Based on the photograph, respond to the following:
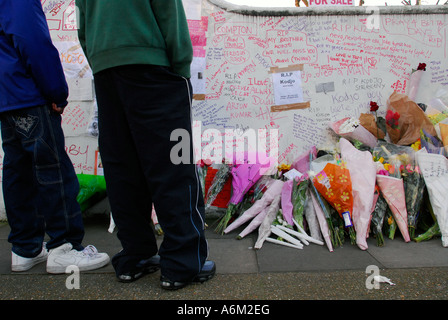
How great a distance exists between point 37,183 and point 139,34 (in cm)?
118

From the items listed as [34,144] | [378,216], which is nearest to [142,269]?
[34,144]

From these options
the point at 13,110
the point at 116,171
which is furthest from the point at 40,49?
the point at 116,171

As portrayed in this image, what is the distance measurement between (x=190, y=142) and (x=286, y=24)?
246 cm

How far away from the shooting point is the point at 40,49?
6.31 feet

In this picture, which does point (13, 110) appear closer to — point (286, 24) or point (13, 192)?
point (13, 192)

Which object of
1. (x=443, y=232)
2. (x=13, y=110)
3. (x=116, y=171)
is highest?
(x=13, y=110)

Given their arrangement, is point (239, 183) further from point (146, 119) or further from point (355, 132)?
point (146, 119)

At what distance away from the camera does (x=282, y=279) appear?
1.85m

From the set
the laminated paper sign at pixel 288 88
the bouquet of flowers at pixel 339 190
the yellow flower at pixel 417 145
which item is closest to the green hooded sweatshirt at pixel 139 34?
the bouquet of flowers at pixel 339 190

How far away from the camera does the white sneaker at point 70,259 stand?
6.55 feet

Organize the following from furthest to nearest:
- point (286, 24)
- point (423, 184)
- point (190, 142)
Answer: point (286, 24) < point (423, 184) < point (190, 142)

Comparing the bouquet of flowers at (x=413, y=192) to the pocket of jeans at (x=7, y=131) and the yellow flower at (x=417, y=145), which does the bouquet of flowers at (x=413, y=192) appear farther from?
the pocket of jeans at (x=7, y=131)

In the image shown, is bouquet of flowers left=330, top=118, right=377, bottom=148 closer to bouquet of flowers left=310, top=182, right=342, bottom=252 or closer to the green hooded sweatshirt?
bouquet of flowers left=310, top=182, right=342, bottom=252

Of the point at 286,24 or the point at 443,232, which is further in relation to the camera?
the point at 286,24
